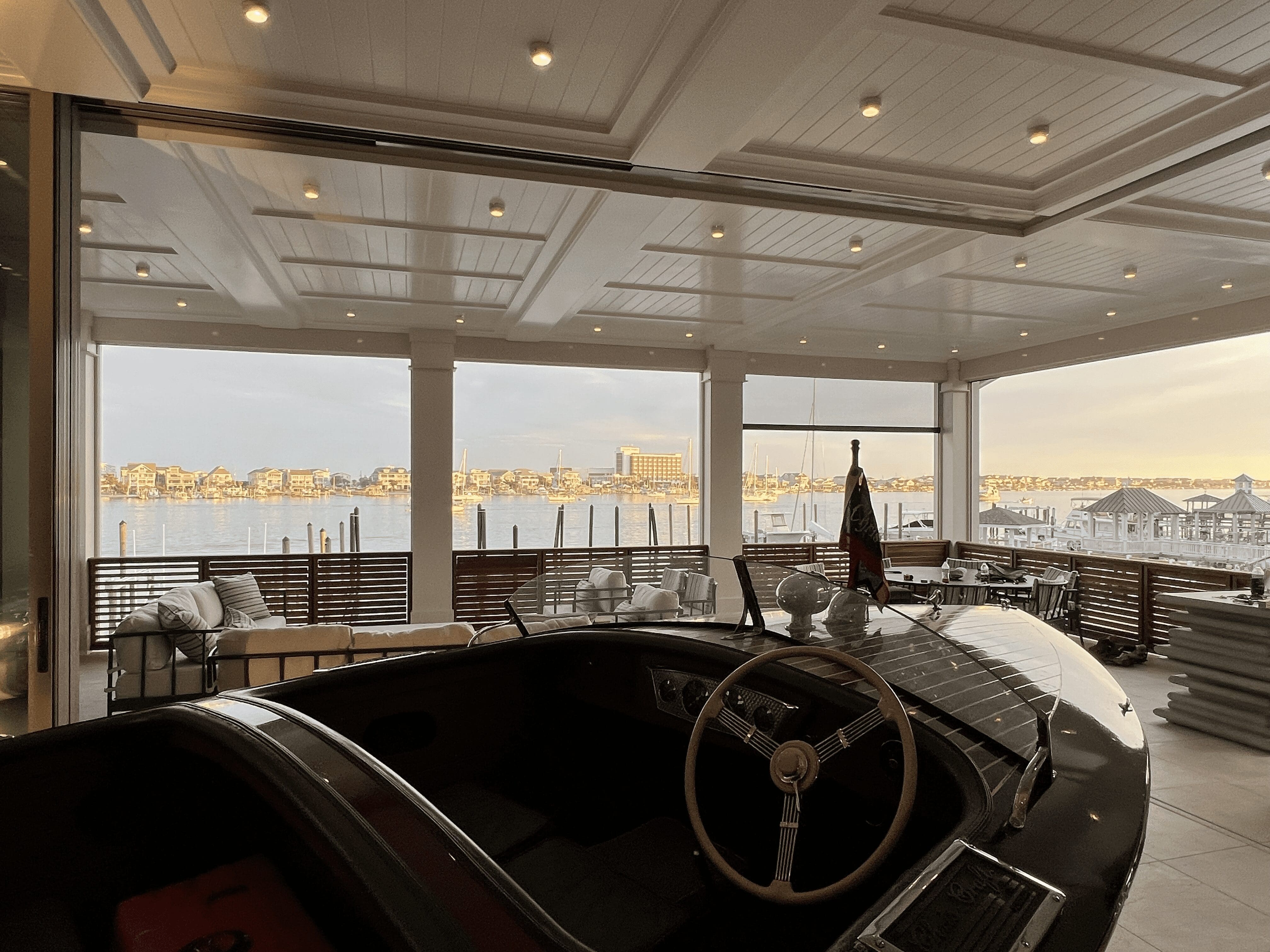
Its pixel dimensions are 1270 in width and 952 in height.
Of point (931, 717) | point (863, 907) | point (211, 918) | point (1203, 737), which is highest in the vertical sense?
point (931, 717)

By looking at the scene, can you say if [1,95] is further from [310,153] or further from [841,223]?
[841,223]

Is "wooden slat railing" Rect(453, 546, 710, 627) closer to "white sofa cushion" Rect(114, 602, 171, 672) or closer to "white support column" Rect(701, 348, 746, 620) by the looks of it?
"white support column" Rect(701, 348, 746, 620)

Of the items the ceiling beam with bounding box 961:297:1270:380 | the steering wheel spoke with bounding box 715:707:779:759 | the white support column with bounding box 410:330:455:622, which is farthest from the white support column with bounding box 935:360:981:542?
the steering wheel spoke with bounding box 715:707:779:759

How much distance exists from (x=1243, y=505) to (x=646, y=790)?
793 cm

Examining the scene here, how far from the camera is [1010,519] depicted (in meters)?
9.55

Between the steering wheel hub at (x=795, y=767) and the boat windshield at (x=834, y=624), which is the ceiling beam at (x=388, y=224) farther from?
the steering wheel hub at (x=795, y=767)

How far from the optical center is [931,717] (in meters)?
1.61

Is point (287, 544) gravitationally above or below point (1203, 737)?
above

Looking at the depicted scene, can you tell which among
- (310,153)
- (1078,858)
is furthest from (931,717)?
(310,153)

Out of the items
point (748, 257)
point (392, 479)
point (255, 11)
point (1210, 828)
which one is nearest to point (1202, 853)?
point (1210, 828)

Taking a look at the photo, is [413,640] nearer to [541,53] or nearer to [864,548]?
[864,548]

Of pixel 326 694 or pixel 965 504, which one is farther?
pixel 965 504

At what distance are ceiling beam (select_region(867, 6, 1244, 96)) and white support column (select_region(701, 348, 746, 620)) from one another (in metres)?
6.40

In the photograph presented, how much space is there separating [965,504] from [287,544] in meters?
8.76
